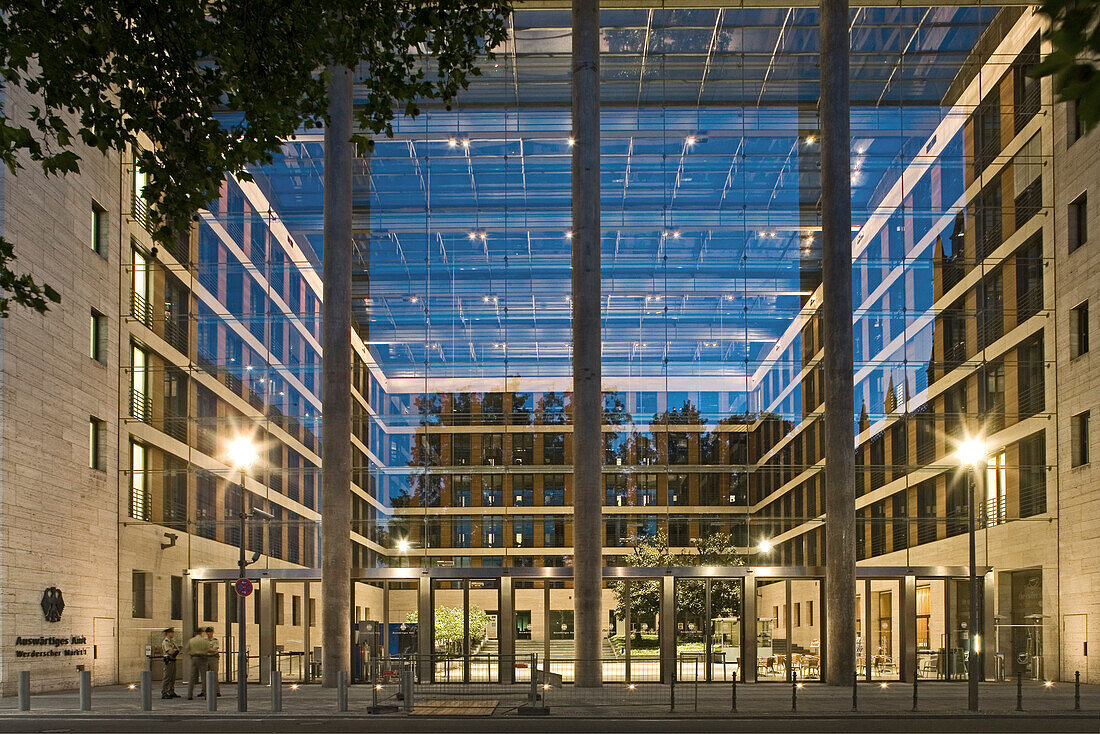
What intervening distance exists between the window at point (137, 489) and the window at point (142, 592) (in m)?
1.97

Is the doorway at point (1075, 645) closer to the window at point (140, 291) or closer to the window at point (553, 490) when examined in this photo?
the window at point (553, 490)

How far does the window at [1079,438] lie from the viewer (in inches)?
1371

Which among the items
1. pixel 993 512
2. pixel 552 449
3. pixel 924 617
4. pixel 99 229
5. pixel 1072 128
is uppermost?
pixel 1072 128

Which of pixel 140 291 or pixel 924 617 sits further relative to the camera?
pixel 140 291

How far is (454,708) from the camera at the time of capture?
23.7 m

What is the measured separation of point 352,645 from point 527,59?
20608 mm

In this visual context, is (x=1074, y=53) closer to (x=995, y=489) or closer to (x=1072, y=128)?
(x=1072, y=128)

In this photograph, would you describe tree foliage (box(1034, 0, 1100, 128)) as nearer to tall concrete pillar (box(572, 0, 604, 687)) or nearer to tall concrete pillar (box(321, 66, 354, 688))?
tall concrete pillar (box(572, 0, 604, 687))

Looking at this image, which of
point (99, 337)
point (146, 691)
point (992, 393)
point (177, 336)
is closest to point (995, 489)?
point (992, 393)

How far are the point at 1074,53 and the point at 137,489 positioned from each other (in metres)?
36.3

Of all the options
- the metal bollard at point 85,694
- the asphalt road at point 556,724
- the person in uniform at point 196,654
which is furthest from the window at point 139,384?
the asphalt road at point 556,724

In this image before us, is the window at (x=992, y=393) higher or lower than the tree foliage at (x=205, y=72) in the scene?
A: lower

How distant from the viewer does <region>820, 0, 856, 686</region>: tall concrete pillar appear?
3198 centimetres

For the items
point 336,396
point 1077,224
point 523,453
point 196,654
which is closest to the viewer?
point 196,654
